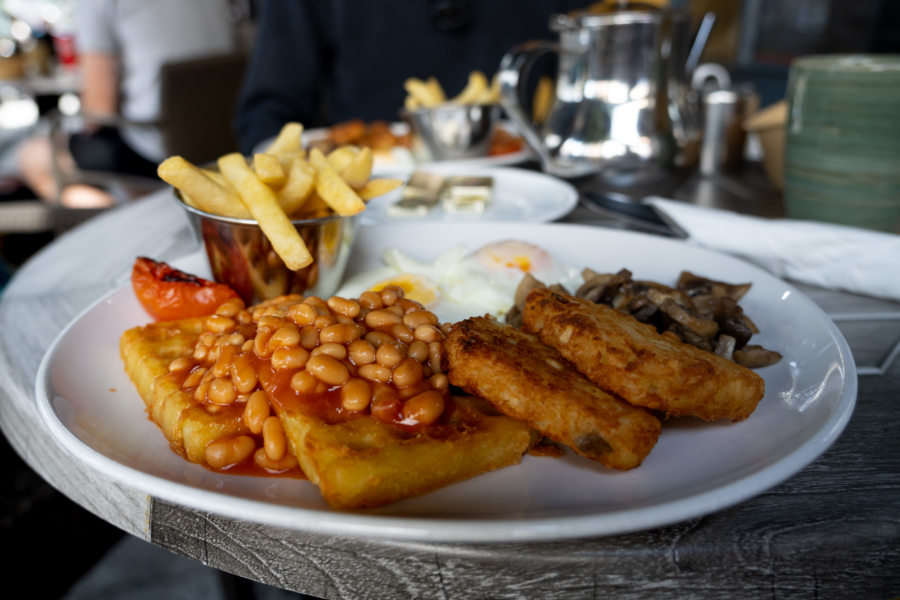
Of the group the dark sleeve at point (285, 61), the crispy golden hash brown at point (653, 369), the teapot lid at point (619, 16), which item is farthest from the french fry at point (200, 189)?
the dark sleeve at point (285, 61)

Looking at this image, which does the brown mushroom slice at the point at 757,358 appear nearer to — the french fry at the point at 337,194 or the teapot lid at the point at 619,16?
the french fry at the point at 337,194

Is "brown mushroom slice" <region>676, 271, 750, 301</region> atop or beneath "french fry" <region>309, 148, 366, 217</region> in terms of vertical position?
beneath

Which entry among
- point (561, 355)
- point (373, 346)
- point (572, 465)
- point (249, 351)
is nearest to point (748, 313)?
point (561, 355)

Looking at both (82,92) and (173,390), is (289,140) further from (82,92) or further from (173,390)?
(82,92)

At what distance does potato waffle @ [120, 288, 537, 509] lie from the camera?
1006mm

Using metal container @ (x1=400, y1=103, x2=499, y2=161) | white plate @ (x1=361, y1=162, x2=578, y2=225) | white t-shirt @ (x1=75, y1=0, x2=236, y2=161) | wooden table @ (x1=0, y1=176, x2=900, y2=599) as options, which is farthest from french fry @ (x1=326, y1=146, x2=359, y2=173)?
white t-shirt @ (x1=75, y1=0, x2=236, y2=161)

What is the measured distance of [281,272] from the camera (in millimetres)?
1715

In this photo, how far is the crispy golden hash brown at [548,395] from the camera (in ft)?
3.40

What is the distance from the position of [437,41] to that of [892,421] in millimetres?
4491

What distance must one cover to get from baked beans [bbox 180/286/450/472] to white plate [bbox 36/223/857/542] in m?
0.11

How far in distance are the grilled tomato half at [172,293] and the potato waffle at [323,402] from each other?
14 cm

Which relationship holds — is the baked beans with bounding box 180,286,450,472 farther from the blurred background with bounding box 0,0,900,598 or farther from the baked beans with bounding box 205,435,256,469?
the blurred background with bounding box 0,0,900,598

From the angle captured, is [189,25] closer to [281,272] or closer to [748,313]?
[281,272]

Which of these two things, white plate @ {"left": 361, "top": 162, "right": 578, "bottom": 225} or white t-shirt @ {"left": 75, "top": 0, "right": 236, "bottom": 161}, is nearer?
white plate @ {"left": 361, "top": 162, "right": 578, "bottom": 225}
